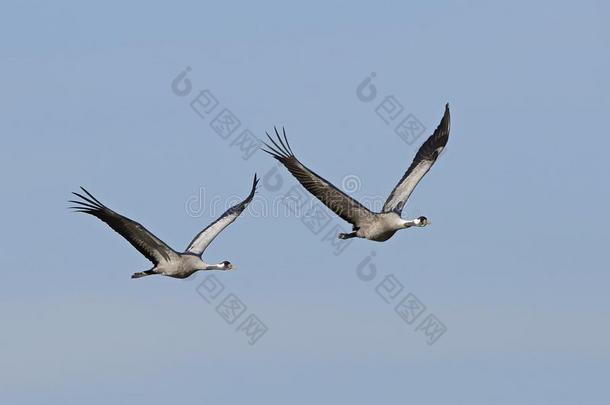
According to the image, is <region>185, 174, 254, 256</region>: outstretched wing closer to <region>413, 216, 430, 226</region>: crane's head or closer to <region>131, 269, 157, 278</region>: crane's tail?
<region>131, 269, 157, 278</region>: crane's tail

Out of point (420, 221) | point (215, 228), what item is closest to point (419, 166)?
point (420, 221)

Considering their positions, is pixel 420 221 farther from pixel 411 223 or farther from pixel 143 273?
pixel 143 273

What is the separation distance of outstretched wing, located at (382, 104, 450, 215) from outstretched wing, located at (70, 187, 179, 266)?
5.35 meters

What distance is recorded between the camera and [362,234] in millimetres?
34062

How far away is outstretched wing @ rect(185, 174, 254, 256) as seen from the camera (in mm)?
35875

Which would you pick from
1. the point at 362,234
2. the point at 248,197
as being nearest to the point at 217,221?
the point at 248,197

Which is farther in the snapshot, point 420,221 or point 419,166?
point 419,166

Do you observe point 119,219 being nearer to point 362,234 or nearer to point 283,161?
point 283,161

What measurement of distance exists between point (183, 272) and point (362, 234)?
4.25 meters

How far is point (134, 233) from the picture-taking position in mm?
32406

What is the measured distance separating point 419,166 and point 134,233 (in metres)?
7.43

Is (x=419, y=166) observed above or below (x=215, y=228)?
below

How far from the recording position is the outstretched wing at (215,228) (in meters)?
35.9

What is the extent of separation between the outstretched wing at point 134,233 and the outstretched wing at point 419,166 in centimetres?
535
